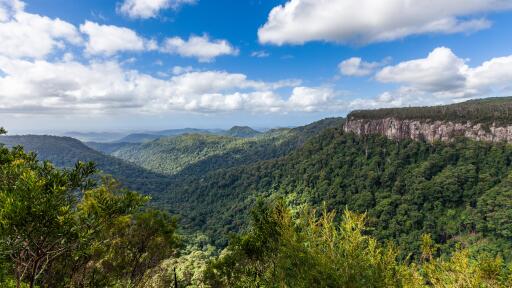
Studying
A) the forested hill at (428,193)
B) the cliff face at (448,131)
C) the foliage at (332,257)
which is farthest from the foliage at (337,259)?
the cliff face at (448,131)

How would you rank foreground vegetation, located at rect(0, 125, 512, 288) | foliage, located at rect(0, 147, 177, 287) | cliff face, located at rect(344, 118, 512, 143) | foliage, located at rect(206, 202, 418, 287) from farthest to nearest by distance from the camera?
cliff face, located at rect(344, 118, 512, 143), foliage, located at rect(206, 202, 418, 287), foreground vegetation, located at rect(0, 125, 512, 288), foliage, located at rect(0, 147, 177, 287)

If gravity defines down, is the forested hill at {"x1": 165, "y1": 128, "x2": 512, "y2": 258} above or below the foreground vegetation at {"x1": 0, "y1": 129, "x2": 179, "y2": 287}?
below

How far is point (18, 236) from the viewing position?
36.2 ft

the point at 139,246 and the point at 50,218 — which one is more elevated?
the point at 50,218

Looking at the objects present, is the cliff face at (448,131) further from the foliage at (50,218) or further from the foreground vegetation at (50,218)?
the foliage at (50,218)

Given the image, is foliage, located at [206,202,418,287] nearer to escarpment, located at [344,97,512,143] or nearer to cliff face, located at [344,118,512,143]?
cliff face, located at [344,118,512,143]

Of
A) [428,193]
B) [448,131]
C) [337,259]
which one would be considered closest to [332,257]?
[337,259]

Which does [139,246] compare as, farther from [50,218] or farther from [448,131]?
[448,131]

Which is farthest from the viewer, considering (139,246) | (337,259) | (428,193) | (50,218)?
(428,193)

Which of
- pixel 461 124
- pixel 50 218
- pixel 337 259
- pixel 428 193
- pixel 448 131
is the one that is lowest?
pixel 428 193

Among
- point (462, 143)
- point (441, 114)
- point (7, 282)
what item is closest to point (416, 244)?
point (462, 143)

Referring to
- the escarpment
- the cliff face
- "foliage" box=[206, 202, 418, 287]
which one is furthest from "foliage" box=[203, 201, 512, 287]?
the escarpment

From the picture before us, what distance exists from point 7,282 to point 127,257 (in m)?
12.5

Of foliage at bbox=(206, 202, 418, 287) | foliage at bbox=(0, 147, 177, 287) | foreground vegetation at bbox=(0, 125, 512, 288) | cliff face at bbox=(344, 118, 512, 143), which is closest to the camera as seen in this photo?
foliage at bbox=(0, 147, 177, 287)
